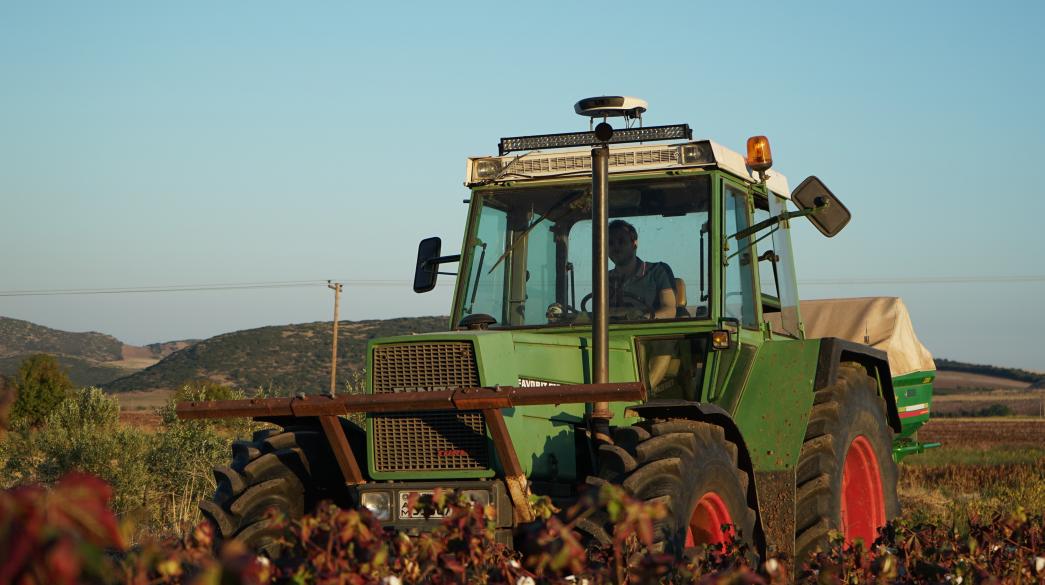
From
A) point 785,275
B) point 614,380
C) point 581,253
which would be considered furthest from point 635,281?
point 785,275

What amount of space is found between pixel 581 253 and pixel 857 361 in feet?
6.96

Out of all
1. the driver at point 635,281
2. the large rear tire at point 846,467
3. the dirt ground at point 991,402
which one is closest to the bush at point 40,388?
the large rear tire at point 846,467

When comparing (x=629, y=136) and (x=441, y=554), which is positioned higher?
(x=629, y=136)

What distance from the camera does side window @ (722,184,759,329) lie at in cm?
720

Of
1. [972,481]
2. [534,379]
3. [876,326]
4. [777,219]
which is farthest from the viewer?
[972,481]

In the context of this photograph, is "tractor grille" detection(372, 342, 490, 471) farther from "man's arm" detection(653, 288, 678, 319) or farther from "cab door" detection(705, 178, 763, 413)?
"cab door" detection(705, 178, 763, 413)

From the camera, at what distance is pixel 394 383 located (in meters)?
6.13

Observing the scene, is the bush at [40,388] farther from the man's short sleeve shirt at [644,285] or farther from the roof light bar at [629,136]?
the man's short sleeve shirt at [644,285]

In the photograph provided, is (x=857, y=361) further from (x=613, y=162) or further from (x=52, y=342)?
(x=52, y=342)

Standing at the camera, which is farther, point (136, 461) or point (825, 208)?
point (136, 461)

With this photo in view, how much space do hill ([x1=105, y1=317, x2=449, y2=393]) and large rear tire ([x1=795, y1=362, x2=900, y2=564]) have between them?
70.4m

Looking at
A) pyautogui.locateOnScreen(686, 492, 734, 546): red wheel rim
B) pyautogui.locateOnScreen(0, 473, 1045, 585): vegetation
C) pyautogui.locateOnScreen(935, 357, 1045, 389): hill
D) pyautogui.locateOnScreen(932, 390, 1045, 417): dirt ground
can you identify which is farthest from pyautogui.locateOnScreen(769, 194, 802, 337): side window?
pyautogui.locateOnScreen(935, 357, 1045, 389): hill

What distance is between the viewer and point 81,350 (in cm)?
12550

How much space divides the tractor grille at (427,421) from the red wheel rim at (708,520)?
1.04m
